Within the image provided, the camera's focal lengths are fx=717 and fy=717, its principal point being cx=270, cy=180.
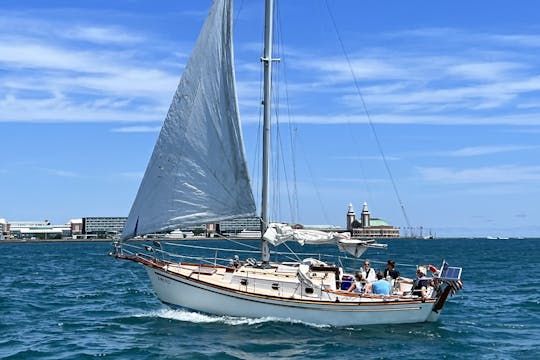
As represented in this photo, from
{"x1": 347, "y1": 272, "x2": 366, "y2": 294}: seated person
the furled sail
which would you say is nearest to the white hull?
{"x1": 347, "y1": 272, "x2": 366, "y2": 294}: seated person

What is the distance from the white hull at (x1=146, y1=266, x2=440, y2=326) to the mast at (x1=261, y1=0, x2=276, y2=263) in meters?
2.51

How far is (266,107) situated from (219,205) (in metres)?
4.24

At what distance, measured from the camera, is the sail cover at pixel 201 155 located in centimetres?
2733

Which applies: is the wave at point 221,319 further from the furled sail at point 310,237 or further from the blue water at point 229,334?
the furled sail at point 310,237

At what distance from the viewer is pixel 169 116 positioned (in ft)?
91.0

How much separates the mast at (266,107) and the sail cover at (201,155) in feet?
2.07

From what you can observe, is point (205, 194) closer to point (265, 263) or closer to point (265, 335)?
point (265, 263)

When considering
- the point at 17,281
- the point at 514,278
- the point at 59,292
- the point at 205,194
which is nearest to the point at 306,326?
the point at 205,194

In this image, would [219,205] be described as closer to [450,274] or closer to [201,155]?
[201,155]

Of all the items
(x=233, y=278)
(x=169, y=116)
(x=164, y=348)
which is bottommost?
(x=164, y=348)

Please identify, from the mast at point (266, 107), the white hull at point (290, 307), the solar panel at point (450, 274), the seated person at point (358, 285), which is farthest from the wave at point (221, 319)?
the solar panel at point (450, 274)

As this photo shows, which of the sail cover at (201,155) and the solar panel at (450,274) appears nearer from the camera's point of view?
the solar panel at (450,274)

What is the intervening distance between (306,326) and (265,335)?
2.03 meters

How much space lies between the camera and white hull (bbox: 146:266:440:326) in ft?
85.2
